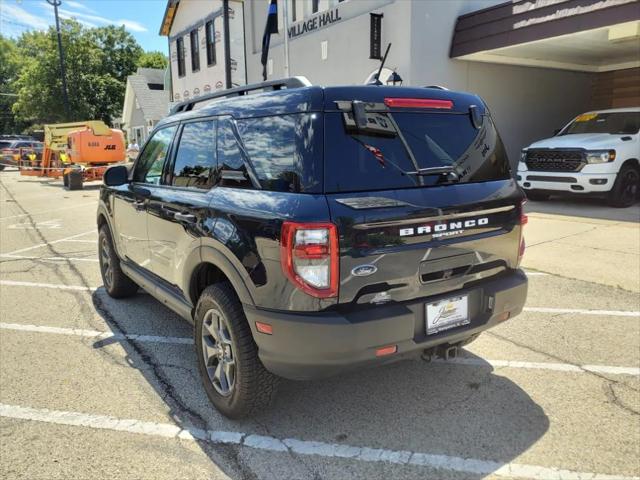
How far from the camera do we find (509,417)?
10.1 feet

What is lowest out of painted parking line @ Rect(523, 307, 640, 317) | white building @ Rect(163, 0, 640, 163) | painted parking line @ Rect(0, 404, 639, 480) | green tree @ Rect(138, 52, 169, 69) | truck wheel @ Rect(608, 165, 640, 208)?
painted parking line @ Rect(0, 404, 639, 480)

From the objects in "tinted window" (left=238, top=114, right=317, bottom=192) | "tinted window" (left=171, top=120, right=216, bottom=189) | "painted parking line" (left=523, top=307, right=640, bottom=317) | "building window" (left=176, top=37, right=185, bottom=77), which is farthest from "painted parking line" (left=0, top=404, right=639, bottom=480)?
"building window" (left=176, top=37, right=185, bottom=77)

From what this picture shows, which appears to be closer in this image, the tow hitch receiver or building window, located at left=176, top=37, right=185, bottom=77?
the tow hitch receiver

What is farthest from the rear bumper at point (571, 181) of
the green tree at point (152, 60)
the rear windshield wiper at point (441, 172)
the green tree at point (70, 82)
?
the green tree at point (152, 60)

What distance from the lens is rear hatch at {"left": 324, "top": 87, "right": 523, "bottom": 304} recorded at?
8.41ft

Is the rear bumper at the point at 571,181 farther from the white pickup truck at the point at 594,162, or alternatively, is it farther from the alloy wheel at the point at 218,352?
the alloy wheel at the point at 218,352

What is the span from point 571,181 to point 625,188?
1.16 metres

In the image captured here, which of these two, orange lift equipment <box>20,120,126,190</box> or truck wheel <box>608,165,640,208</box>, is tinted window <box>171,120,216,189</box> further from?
orange lift equipment <box>20,120,126,190</box>

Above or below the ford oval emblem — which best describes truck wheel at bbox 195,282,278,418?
below

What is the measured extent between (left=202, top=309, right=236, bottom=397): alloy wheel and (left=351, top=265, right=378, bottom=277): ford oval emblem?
881 mm

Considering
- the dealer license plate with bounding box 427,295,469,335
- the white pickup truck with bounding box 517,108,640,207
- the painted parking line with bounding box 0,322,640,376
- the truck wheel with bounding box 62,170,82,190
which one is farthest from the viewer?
the truck wheel with bounding box 62,170,82,190

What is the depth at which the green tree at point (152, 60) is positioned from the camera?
191 feet

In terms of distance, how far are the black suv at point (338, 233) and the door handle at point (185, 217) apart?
1 centimetres

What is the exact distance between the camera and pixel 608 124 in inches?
432
